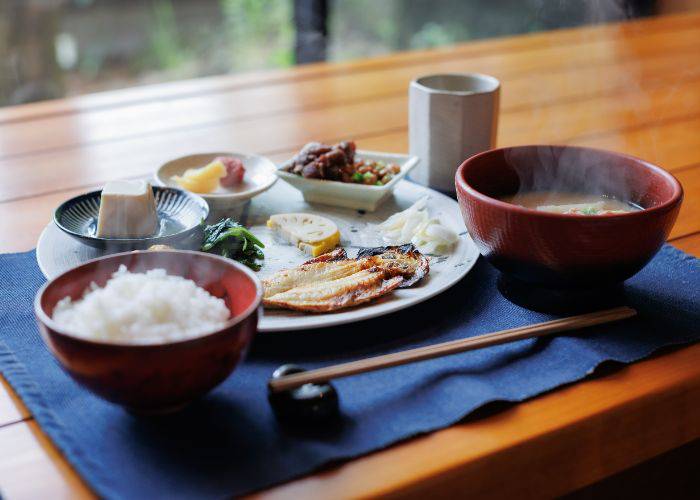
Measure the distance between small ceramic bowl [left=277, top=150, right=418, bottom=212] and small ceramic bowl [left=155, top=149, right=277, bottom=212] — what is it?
2.6 inches

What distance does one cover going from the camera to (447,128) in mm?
1861

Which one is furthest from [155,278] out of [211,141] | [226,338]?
[211,141]

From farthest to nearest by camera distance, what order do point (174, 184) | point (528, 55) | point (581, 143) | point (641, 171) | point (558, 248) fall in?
1. point (528, 55)
2. point (581, 143)
3. point (174, 184)
4. point (641, 171)
5. point (558, 248)

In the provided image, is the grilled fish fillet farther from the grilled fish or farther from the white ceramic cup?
the white ceramic cup

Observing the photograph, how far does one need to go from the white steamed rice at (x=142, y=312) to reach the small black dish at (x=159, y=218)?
0.36 m

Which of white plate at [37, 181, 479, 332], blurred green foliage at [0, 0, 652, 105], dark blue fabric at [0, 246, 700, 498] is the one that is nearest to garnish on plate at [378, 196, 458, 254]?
white plate at [37, 181, 479, 332]

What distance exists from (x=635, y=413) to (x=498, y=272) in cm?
44

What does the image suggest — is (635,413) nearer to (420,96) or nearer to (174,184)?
(420,96)

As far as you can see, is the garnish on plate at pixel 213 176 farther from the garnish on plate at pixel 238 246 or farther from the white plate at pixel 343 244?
the garnish on plate at pixel 238 246

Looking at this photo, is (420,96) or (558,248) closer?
(558,248)

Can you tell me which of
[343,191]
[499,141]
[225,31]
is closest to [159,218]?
[343,191]

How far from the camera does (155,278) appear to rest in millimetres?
1092

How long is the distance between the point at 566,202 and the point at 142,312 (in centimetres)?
88

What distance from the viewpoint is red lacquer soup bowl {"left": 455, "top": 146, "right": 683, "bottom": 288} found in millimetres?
1186
